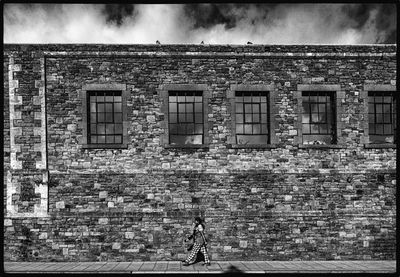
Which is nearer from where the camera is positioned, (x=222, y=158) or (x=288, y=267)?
(x=288, y=267)

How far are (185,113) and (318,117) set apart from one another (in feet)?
15.6

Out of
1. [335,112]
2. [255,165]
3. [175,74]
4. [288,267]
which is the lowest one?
[288,267]

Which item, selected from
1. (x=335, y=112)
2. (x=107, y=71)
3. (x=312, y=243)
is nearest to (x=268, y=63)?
(x=335, y=112)

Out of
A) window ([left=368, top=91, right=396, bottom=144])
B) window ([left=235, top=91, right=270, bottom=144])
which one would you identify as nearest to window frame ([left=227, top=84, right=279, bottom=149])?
window ([left=235, top=91, right=270, bottom=144])

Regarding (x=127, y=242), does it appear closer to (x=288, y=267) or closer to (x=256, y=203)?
(x=256, y=203)

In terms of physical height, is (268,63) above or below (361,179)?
above

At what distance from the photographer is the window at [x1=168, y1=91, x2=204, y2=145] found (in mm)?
11945

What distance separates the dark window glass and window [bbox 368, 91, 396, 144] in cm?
897

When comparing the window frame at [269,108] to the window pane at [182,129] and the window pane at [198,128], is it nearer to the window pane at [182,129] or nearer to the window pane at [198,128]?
the window pane at [198,128]

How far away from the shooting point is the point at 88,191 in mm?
11414

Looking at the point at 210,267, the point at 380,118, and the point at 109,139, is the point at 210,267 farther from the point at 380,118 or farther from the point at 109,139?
the point at 380,118

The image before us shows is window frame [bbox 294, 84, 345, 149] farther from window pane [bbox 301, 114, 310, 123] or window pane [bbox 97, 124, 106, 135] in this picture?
window pane [bbox 97, 124, 106, 135]

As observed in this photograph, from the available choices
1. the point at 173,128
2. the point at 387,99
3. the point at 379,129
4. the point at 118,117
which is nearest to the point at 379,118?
the point at 379,129

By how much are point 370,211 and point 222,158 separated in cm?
543
